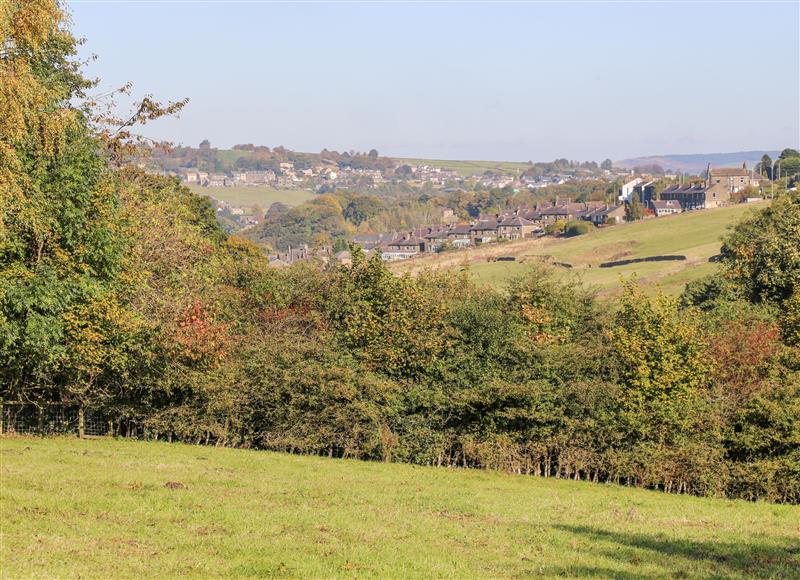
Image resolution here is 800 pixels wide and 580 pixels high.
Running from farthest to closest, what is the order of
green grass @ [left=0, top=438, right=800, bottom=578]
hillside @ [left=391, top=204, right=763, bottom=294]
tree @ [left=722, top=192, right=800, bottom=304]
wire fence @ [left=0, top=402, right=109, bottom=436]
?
1. hillside @ [left=391, top=204, right=763, bottom=294]
2. tree @ [left=722, top=192, right=800, bottom=304]
3. wire fence @ [left=0, top=402, right=109, bottom=436]
4. green grass @ [left=0, top=438, right=800, bottom=578]

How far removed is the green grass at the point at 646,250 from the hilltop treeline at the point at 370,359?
183 feet

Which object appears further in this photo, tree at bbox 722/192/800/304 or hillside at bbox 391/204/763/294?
→ hillside at bbox 391/204/763/294

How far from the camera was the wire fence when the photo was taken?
32.7 meters

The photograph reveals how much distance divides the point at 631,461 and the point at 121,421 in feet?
59.8

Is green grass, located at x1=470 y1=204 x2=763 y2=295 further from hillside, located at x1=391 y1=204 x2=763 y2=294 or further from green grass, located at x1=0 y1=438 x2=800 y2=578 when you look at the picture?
green grass, located at x1=0 y1=438 x2=800 y2=578

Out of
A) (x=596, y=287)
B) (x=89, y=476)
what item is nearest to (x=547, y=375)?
(x=596, y=287)

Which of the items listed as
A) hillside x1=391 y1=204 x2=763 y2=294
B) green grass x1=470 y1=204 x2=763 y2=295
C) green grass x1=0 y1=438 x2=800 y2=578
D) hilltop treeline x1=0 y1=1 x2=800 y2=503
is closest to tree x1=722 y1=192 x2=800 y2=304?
hilltop treeline x1=0 y1=1 x2=800 y2=503

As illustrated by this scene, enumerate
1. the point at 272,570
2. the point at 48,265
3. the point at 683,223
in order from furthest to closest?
1. the point at 683,223
2. the point at 48,265
3. the point at 272,570

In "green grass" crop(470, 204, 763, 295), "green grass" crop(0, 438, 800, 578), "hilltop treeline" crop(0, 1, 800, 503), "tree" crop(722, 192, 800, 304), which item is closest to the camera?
"green grass" crop(0, 438, 800, 578)

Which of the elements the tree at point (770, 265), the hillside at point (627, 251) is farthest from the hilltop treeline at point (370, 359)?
the hillside at point (627, 251)

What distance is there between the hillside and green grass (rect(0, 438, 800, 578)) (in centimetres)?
6889

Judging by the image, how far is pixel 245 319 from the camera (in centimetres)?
3834

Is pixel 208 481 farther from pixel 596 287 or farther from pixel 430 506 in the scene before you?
pixel 596 287

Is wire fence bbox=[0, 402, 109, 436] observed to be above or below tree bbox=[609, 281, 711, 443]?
below
